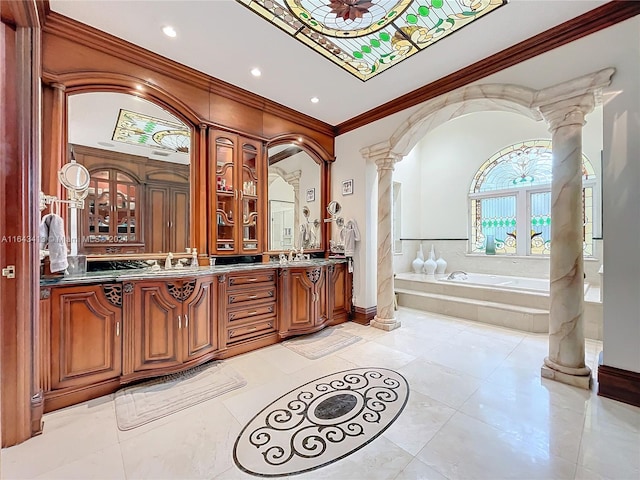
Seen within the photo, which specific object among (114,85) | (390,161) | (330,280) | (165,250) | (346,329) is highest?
(114,85)

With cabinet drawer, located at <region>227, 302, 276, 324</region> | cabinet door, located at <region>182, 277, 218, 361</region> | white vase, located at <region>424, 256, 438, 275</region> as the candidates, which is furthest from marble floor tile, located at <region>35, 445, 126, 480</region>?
white vase, located at <region>424, 256, 438, 275</region>

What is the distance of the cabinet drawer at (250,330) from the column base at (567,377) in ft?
8.55

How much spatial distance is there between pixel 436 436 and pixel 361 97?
137 inches

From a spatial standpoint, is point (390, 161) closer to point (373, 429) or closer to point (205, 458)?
point (373, 429)

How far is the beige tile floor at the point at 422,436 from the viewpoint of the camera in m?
1.40

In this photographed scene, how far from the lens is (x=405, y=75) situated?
2943 millimetres

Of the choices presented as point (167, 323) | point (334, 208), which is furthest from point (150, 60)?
point (334, 208)

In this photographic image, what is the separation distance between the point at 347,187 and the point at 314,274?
1461mm

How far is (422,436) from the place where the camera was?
165 cm

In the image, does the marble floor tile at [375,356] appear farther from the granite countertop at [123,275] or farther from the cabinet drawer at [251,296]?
the granite countertop at [123,275]

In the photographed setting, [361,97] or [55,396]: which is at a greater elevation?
[361,97]

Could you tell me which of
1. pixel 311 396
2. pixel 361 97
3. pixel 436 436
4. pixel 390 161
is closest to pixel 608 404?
pixel 436 436

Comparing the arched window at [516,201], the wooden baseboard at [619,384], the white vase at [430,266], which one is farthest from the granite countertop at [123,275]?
the arched window at [516,201]

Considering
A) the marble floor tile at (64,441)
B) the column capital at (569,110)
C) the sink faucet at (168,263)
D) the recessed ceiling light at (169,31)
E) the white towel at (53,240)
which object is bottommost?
the marble floor tile at (64,441)
